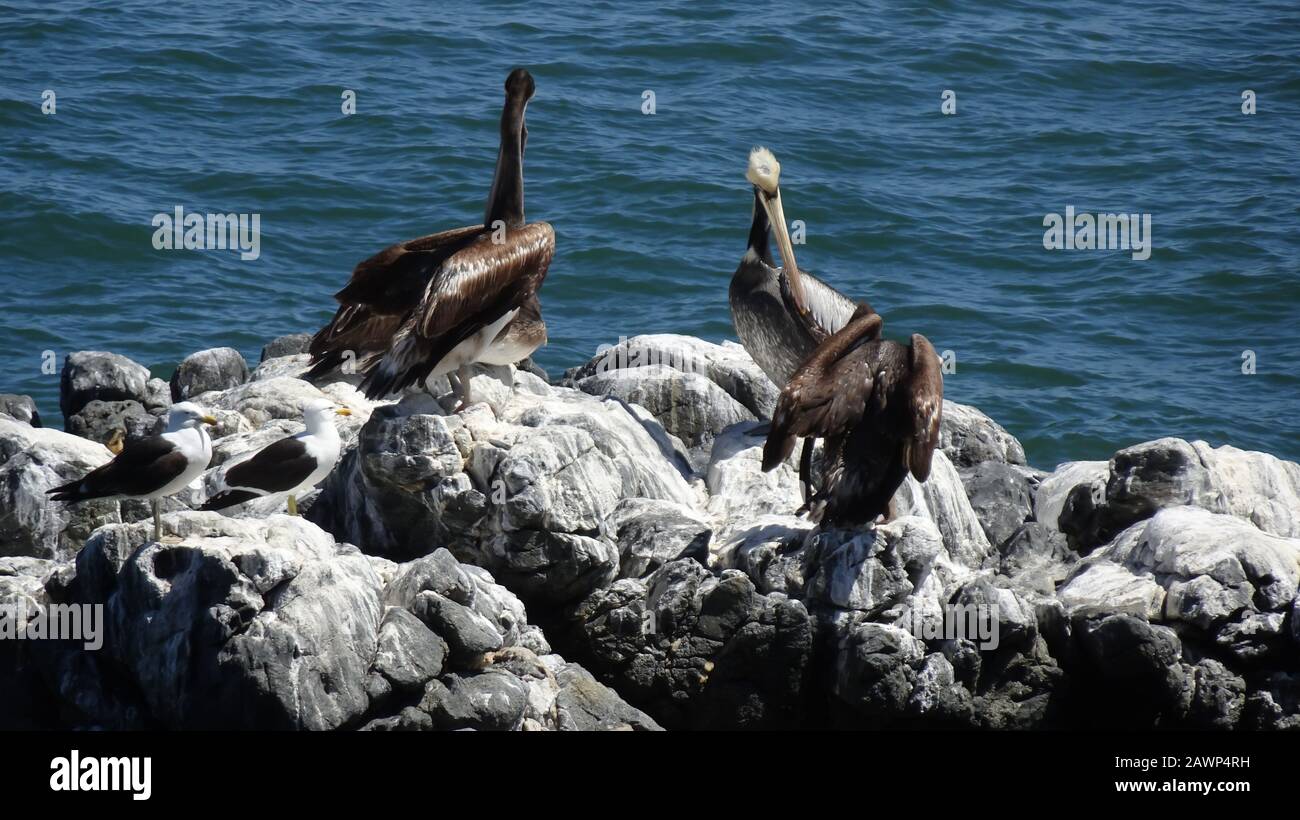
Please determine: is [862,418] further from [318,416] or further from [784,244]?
[318,416]

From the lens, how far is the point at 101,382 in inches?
432

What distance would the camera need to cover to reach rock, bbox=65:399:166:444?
1030 cm

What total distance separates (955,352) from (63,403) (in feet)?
26.3

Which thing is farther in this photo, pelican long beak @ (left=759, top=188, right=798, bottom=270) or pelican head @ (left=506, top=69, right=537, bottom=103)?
pelican long beak @ (left=759, top=188, right=798, bottom=270)

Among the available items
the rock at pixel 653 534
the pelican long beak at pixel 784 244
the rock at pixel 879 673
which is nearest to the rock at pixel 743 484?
the rock at pixel 653 534

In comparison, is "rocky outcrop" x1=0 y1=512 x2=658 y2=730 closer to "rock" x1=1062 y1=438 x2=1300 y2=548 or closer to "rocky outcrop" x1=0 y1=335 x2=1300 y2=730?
"rocky outcrop" x1=0 y1=335 x2=1300 y2=730

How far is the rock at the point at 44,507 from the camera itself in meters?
8.17

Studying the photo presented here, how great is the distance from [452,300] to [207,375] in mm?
3380

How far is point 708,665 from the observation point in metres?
7.80

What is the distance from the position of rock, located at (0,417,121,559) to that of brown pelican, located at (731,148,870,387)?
3800 millimetres

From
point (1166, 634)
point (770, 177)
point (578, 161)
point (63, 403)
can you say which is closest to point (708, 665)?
point (1166, 634)
